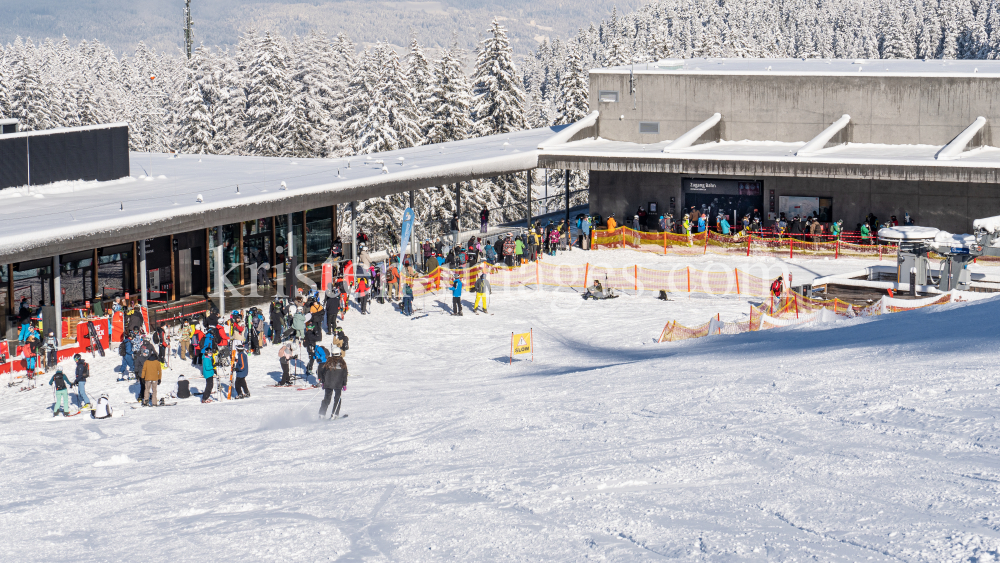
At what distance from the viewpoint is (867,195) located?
122 ft

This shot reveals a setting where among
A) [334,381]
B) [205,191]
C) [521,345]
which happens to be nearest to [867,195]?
[521,345]

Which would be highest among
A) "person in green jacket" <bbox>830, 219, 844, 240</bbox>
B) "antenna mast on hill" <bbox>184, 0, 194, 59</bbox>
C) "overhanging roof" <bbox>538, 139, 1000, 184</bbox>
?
"antenna mast on hill" <bbox>184, 0, 194, 59</bbox>

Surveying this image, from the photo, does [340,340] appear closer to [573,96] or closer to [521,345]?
[521,345]

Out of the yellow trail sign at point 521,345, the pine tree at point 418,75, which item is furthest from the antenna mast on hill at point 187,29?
the yellow trail sign at point 521,345

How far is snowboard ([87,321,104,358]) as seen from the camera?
22.7m

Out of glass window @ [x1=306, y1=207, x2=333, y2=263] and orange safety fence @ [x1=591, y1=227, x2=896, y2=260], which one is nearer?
glass window @ [x1=306, y1=207, x2=333, y2=263]

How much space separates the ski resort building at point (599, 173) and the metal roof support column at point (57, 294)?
6 centimetres

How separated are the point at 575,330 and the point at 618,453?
14.7m

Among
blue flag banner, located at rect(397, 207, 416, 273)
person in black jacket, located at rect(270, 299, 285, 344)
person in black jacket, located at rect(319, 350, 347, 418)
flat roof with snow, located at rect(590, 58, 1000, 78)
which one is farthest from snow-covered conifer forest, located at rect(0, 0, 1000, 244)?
person in black jacket, located at rect(319, 350, 347, 418)

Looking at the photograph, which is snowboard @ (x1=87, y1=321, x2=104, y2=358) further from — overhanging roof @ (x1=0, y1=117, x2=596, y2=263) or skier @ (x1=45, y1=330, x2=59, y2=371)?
overhanging roof @ (x1=0, y1=117, x2=596, y2=263)

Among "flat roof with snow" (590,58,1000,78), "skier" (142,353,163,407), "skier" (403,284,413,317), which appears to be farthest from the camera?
"flat roof with snow" (590,58,1000,78)

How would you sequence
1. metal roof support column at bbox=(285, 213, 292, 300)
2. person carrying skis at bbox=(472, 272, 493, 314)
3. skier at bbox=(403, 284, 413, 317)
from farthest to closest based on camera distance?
metal roof support column at bbox=(285, 213, 292, 300), person carrying skis at bbox=(472, 272, 493, 314), skier at bbox=(403, 284, 413, 317)

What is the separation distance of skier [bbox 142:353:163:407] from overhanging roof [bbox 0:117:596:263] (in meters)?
4.19

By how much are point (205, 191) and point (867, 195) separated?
22.1 meters
